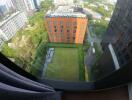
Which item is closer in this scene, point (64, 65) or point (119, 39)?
point (119, 39)

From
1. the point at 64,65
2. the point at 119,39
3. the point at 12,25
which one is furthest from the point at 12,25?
the point at 119,39

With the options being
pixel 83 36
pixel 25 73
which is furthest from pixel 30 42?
pixel 83 36

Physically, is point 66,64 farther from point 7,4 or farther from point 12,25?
point 7,4

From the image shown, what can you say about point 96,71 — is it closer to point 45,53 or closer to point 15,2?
point 45,53

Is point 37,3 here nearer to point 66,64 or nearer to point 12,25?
point 12,25

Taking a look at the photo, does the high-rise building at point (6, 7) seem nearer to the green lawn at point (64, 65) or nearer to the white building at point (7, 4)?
the white building at point (7, 4)

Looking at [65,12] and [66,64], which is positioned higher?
[65,12]

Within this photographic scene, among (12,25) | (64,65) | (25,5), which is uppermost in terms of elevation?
(25,5)
